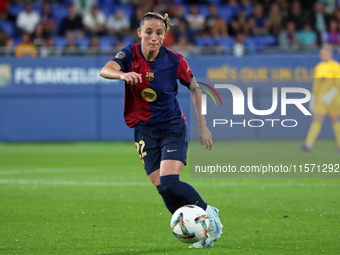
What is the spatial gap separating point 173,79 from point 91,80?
44.0 feet

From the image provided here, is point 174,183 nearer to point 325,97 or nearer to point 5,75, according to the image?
point 325,97

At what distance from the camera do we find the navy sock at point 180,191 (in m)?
5.09

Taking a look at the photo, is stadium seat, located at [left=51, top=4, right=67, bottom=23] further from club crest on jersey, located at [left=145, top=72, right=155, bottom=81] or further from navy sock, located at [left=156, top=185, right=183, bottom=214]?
navy sock, located at [left=156, top=185, right=183, bottom=214]

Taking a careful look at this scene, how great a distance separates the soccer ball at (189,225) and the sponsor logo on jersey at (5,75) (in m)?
14.3

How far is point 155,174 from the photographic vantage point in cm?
536

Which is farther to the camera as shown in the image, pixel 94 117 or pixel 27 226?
pixel 94 117

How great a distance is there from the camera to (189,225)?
4922 mm

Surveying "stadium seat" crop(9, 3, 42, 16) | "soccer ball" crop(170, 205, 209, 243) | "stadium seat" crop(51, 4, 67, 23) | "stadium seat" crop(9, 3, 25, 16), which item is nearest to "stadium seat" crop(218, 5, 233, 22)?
"stadium seat" crop(51, 4, 67, 23)

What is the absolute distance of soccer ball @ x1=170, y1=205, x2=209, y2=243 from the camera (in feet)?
16.2

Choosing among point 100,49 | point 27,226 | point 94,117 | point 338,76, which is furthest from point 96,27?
point 27,226

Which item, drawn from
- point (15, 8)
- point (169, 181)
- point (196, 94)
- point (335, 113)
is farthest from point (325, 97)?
point (15, 8)

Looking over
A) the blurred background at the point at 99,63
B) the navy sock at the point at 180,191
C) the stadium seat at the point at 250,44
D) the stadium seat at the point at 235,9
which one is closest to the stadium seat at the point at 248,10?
the stadium seat at the point at 235,9

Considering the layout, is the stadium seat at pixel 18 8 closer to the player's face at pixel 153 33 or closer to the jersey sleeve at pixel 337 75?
the jersey sleeve at pixel 337 75

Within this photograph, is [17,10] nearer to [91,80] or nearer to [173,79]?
[91,80]
